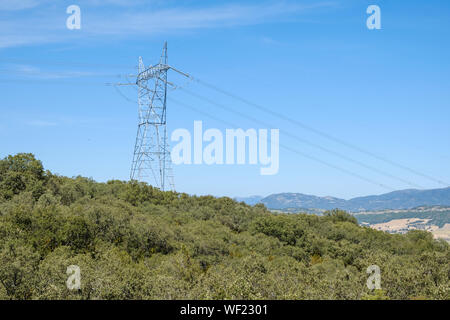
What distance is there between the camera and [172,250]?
153 feet

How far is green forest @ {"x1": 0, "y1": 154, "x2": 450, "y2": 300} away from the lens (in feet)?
79.8

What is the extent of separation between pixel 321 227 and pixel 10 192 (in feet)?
171

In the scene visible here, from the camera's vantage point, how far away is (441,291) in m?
25.4

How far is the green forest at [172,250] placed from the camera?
79.8ft

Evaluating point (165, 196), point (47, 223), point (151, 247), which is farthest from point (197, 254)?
point (165, 196)

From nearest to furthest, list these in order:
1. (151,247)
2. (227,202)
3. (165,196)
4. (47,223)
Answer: (47,223), (151,247), (165,196), (227,202)

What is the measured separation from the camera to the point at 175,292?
22891 mm

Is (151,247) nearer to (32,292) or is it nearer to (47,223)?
(47,223)

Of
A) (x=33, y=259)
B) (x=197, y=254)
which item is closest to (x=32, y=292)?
(x=33, y=259)

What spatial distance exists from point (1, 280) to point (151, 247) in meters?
21.4

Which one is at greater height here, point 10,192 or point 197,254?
point 10,192

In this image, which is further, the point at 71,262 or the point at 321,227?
the point at 321,227
